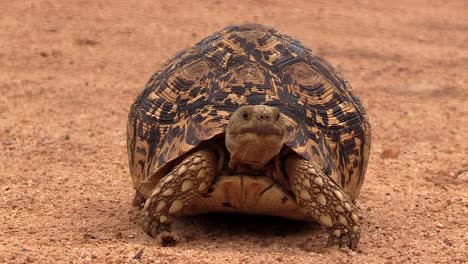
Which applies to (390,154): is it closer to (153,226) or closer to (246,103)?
(246,103)

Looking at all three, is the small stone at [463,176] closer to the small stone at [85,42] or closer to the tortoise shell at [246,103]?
the tortoise shell at [246,103]

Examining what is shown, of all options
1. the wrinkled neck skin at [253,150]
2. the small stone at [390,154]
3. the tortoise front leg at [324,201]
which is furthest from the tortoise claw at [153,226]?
the small stone at [390,154]

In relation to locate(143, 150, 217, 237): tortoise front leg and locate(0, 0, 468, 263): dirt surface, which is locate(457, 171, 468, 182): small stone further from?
locate(143, 150, 217, 237): tortoise front leg

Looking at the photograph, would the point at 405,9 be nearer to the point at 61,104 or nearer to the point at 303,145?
the point at 61,104

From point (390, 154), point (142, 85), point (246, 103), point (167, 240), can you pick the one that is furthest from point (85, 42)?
point (167, 240)

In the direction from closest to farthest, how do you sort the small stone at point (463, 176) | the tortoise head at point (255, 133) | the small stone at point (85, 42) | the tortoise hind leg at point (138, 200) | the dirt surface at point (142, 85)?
1. the tortoise head at point (255, 133)
2. the dirt surface at point (142, 85)
3. the tortoise hind leg at point (138, 200)
4. the small stone at point (463, 176)
5. the small stone at point (85, 42)
